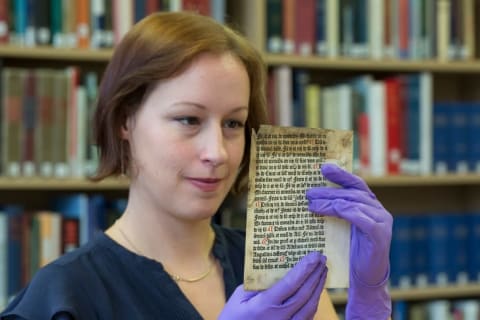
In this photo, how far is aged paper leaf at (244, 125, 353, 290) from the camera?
1.01 meters

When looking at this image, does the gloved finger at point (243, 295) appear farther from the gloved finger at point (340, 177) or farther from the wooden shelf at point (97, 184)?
the wooden shelf at point (97, 184)

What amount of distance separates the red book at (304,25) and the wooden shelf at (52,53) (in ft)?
1.96

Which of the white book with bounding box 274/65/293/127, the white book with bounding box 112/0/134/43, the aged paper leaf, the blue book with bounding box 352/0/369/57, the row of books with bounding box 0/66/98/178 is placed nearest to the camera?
the aged paper leaf

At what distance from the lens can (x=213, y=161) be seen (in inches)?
43.8

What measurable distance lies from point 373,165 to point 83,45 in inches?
38.9

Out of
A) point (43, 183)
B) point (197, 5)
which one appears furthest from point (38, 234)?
point (197, 5)

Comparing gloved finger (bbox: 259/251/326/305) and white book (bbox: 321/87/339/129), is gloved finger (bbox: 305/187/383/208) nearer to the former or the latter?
gloved finger (bbox: 259/251/326/305)

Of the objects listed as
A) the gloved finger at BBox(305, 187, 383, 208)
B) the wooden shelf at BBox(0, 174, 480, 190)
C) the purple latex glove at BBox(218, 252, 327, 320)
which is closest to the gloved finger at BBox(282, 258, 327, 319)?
the purple latex glove at BBox(218, 252, 327, 320)

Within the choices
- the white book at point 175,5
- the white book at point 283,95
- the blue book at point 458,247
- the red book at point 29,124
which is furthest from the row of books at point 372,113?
the red book at point 29,124

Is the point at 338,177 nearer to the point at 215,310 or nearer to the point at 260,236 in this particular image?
the point at 260,236

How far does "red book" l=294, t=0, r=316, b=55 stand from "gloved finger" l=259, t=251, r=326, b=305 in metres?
1.36

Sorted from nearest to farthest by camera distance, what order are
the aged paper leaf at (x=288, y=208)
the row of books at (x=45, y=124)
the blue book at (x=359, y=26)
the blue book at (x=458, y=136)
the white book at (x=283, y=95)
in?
the aged paper leaf at (x=288, y=208) → the row of books at (x=45, y=124) → the white book at (x=283, y=95) → the blue book at (x=359, y=26) → the blue book at (x=458, y=136)

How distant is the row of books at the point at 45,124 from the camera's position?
2.02 meters

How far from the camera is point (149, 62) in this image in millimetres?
1134
